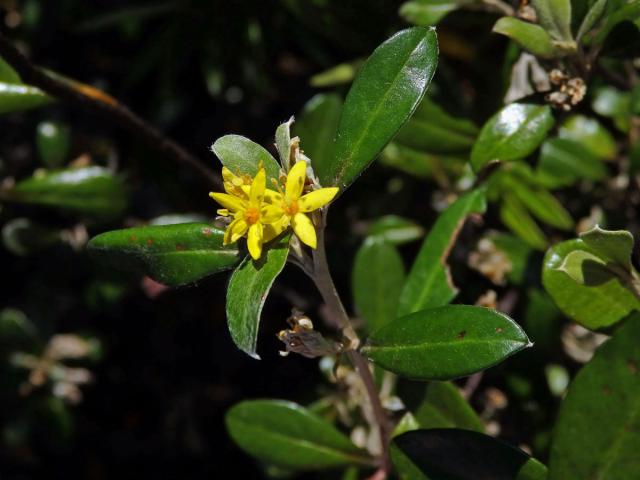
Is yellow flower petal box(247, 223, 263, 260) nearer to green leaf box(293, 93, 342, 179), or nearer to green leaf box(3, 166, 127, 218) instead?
green leaf box(293, 93, 342, 179)

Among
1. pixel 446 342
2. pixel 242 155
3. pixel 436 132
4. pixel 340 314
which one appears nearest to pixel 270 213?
pixel 242 155

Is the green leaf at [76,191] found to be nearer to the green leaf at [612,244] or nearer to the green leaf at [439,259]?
the green leaf at [439,259]

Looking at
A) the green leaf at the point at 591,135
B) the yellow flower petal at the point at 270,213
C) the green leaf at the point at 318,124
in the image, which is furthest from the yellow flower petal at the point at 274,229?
the green leaf at the point at 591,135

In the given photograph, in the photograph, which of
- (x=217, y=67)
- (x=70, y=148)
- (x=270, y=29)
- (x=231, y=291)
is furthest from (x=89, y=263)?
(x=231, y=291)

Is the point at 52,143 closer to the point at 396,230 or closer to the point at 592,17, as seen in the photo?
the point at 396,230

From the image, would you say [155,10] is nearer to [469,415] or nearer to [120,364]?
[120,364]
